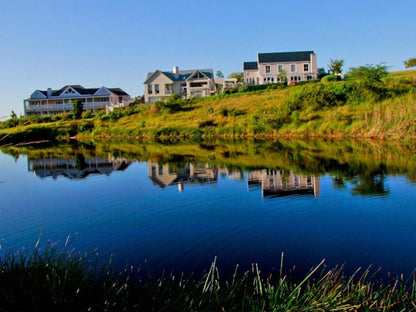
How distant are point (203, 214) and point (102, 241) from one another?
4.02m

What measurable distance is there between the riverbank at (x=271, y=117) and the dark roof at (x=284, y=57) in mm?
14622

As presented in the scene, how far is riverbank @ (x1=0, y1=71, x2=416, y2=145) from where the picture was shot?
4091 centimetres

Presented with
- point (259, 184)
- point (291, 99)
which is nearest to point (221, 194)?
point (259, 184)

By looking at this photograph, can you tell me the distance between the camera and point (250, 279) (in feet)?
28.0

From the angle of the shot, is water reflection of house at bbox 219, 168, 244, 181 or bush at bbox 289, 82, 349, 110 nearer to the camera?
water reflection of house at bbox 219, 168, 244, 181

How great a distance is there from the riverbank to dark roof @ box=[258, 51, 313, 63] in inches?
576

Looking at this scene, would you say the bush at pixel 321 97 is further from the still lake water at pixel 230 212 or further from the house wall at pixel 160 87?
the house wall at pixel 160 87

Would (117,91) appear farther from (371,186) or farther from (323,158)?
(371,186)

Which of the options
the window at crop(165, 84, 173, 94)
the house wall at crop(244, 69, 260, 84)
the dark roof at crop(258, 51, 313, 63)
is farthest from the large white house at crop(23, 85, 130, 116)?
the dark roof at crop(258, 51, 313, 63)

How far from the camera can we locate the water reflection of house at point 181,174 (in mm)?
21281

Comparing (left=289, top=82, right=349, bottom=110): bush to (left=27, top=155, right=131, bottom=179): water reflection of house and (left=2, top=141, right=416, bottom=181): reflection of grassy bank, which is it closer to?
(left=2, top=141, right=416, bottom=181): reflection of grassy bank

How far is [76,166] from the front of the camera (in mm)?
30562

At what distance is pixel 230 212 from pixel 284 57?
227 ft

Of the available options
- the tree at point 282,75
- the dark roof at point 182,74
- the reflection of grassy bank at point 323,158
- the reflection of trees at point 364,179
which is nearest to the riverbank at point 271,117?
the reflection of grassy bank at point 323,158
